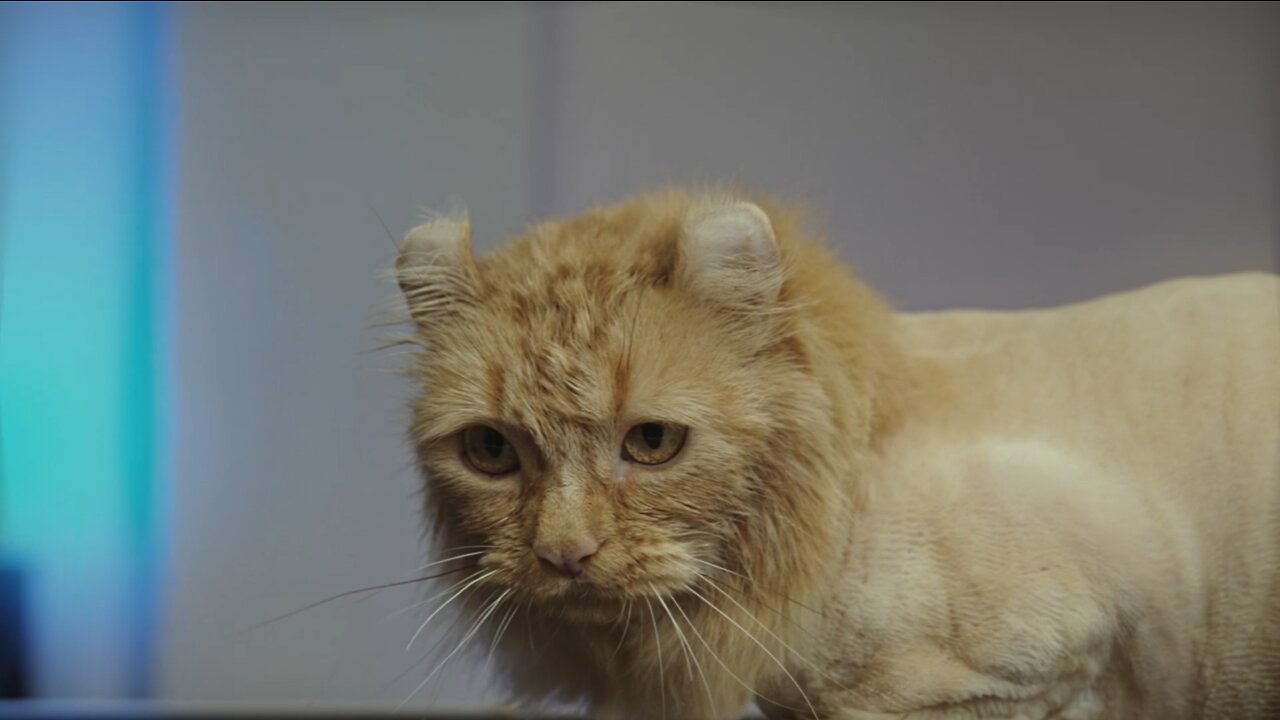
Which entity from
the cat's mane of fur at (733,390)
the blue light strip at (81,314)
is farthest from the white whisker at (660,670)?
the blue light strip at (81,314)

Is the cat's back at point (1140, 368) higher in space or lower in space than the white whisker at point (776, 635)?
higher

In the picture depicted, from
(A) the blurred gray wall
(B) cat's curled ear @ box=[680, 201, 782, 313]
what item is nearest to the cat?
(B) cat's curled ear @ box=[680, 201, 782, 313]

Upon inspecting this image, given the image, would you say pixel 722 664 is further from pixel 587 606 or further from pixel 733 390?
pixel 733 390

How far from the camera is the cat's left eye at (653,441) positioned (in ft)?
3.45

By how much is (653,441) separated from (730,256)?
0.21 metres

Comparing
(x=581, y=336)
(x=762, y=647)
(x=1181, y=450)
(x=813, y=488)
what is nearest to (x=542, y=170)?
(x=581, y=336)

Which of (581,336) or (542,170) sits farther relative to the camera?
(542,170)

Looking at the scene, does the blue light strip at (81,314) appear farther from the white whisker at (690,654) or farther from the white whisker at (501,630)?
the white whisker at (690,654)

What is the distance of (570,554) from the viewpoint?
100cm

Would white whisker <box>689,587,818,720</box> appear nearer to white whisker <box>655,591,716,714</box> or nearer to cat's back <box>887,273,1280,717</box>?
white whisker <box>655,591,716,714</box>

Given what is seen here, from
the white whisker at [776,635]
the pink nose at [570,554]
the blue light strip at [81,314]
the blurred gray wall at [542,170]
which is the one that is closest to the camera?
the pink nose at [570,554]

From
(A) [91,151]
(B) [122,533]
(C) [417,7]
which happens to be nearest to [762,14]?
(C) [417,7]

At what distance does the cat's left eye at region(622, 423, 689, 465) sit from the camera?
1.05 meters

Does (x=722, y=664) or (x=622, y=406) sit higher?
(x=622, y=406)
